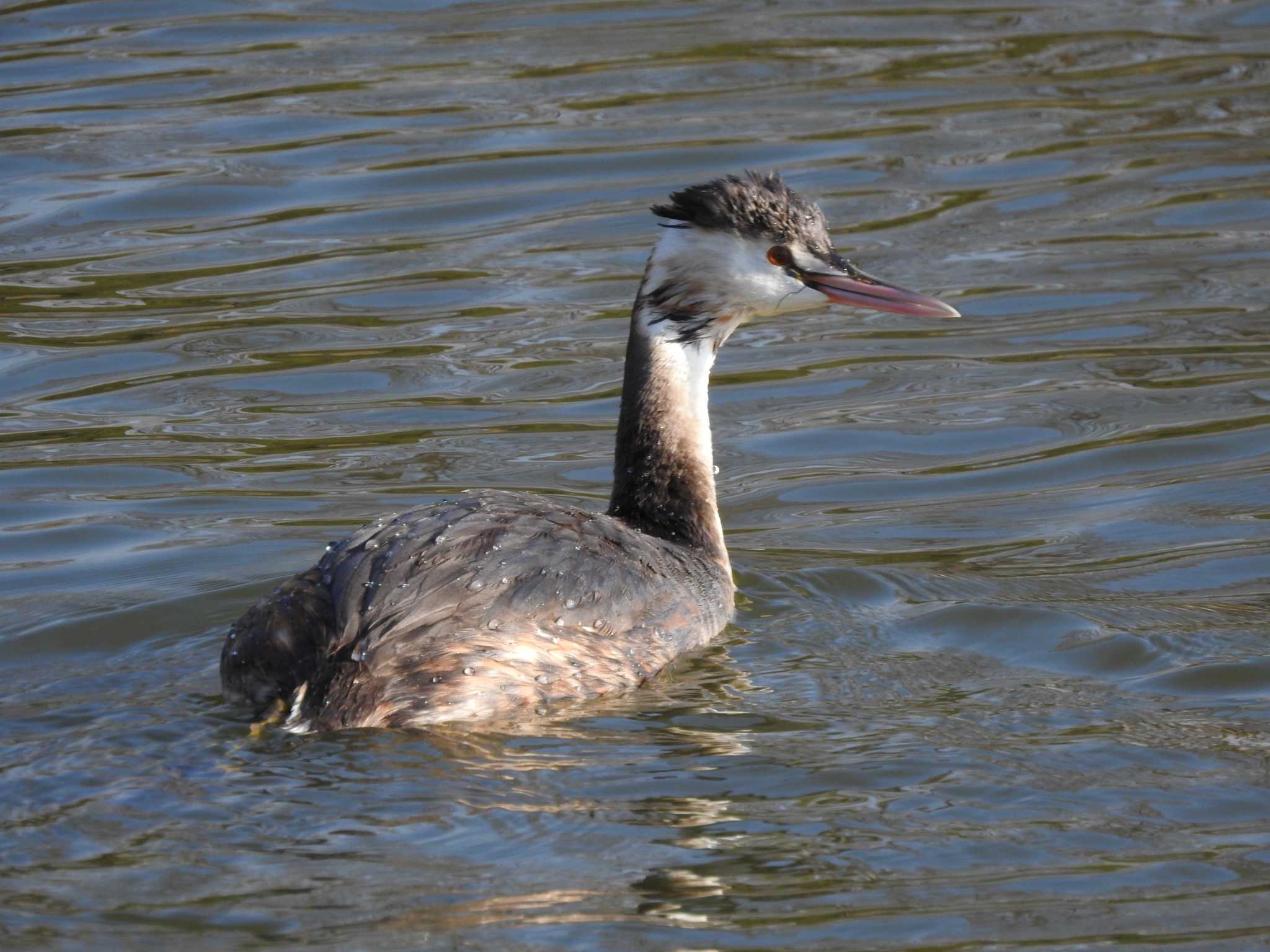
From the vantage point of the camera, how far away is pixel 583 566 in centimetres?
629

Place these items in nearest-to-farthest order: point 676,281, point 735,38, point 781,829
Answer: point 781,829 → point 676,281 → point 735,38

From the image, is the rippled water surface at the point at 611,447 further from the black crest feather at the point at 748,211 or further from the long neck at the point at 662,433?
the black crest feather at the point at 748,211

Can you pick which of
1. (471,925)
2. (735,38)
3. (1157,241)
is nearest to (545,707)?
(471,925)

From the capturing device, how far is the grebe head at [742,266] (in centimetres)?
719

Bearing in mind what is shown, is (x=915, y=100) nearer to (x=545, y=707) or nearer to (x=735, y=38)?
(x=735, y=38)

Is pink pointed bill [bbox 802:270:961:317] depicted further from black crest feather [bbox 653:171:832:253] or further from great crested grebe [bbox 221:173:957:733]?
black crest feather [bbox 653:171:832:253]

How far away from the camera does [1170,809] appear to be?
513 centimetres

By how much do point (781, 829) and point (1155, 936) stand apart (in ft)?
3.06

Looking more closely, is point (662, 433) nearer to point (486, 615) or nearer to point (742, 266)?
point (742, 266)

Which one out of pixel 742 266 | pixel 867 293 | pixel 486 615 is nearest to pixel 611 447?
pixel 742 266

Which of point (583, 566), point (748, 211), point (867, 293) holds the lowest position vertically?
point (583, 566)

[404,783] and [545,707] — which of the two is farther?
[545,707]

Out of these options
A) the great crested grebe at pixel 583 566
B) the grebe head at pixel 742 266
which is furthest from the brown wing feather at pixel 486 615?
the grebe head at pixel 742 266

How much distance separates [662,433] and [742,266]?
2.04 ft
